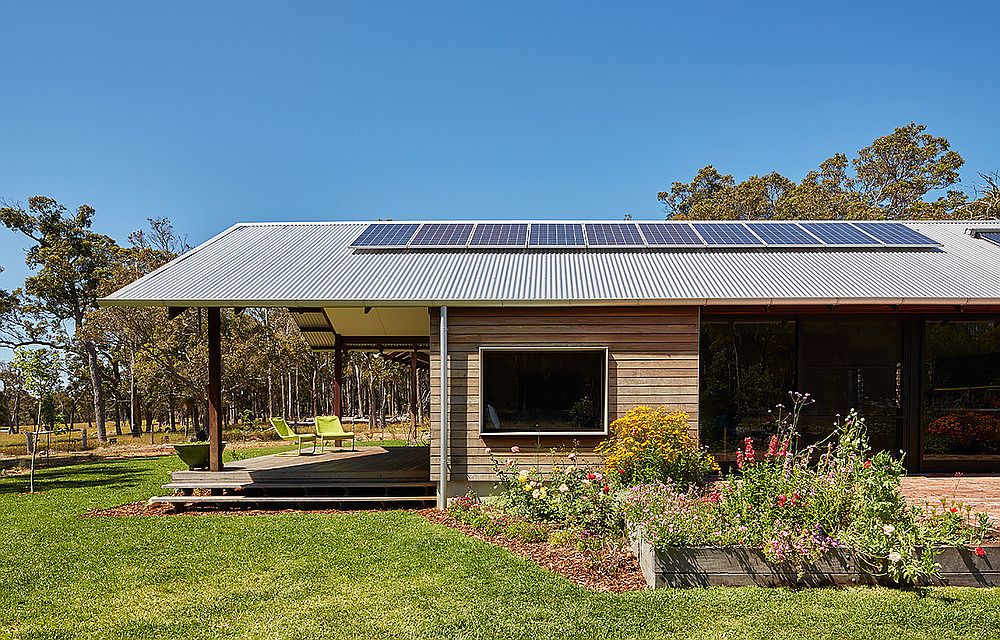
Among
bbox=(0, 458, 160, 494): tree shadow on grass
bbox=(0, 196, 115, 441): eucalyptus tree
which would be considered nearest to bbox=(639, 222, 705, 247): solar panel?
bbox=(0, 458, 160, 494): tree shadow on grass

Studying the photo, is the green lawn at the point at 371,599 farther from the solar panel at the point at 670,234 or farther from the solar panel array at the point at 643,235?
the solar panel at the point at 670,234

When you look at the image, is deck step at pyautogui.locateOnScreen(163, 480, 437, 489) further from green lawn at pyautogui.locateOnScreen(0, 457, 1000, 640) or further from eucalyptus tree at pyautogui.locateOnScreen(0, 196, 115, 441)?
eucalyptus tree at pyautogui.locateOnScreen(0, 196, 115, 441)

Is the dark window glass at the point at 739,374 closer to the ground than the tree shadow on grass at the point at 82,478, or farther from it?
farther from it

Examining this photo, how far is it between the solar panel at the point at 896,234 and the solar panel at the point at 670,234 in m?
2.97

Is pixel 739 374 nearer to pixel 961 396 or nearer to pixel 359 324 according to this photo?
pixel 961 396

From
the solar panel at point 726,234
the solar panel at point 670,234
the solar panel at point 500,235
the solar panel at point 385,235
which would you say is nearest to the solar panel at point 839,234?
the solar panel at point 726,234

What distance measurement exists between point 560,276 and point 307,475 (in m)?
4.50

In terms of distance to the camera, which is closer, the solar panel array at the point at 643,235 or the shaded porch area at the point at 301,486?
the shaded porch area at the point at 301,486

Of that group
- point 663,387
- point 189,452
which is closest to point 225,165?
point 189,452

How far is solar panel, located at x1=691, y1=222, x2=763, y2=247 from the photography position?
435 inches

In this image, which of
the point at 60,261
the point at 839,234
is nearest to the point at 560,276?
the point at 839,234

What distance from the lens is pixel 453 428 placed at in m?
8.87

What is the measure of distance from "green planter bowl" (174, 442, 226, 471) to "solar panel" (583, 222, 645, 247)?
6.48 metres

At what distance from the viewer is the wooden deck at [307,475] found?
9.46m
